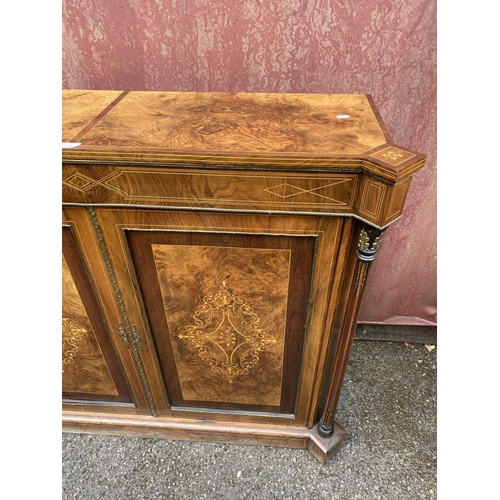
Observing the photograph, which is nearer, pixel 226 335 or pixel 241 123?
pixel 241 123

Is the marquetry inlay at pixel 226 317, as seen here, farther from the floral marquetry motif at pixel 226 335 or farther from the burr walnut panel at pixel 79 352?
the burr walnut panel at pixel 79 352

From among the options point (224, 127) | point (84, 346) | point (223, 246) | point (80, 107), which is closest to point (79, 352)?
point (84, 346)

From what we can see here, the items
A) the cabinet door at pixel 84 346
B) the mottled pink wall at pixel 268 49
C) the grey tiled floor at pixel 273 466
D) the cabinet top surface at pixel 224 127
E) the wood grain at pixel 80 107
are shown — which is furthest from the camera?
the grey tiled floor at pixel 273 466

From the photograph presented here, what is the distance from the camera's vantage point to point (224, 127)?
3.31 ft

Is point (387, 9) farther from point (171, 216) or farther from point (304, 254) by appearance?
point (171, 216)

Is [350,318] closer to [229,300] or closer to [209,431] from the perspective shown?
[229,300]

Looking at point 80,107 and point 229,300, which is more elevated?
point 80,107

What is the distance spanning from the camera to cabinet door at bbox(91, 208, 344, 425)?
1012 mm

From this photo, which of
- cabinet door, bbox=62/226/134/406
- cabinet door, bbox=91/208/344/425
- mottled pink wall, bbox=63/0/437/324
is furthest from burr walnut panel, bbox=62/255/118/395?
mottled pink wall, bbox=63/0/437/324

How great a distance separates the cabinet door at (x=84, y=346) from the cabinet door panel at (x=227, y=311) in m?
0.18

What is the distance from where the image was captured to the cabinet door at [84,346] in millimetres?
1132

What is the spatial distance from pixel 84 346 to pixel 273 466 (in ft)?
2.89

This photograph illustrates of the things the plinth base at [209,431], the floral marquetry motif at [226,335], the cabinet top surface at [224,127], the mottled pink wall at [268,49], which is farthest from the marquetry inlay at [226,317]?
the mottled pink wall at [268,49]

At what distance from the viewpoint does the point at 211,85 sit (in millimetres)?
1413
